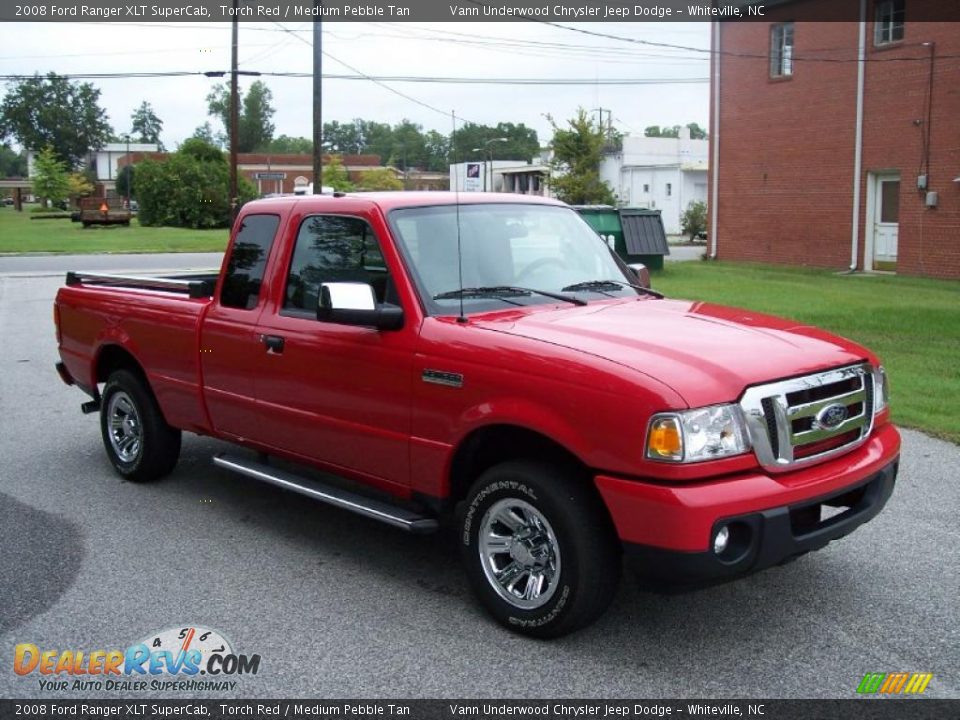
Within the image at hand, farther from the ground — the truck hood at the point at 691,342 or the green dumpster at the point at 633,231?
the green dumpster at the point at 633,231

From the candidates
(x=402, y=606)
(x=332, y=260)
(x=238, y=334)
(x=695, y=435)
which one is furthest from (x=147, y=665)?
(x=695, y=435)

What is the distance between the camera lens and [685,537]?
154 inches

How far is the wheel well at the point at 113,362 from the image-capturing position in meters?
7.19

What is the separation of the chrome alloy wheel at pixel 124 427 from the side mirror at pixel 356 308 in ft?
8.72

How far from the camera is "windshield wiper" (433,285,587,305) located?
5148mm

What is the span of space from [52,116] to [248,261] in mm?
130767

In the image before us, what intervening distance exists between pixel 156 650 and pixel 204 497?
8.03 ft

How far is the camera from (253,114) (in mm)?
101688

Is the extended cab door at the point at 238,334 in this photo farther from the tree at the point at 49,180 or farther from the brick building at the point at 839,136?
the tree at the point at 49,180

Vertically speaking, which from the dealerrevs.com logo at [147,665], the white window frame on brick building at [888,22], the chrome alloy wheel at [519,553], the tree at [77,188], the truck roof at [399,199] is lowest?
the dealerrevs.com logo at [147,665]

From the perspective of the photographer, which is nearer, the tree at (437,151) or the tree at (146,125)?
the tree at (437,151)

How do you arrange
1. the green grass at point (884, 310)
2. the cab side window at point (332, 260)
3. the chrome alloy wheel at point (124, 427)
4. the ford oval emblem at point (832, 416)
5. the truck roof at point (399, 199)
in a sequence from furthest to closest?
the green grass at point (884, 310) < the chrome alloy wheel at point (124, 427) < the truck roof at point (399, 199) < the cab side window at point (332, 260) < the ford oval emblem at point (832, 416)

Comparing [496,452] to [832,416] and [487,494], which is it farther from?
[832,416]

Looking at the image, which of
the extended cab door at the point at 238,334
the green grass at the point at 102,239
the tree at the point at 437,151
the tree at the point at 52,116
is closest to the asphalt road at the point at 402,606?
the extended cab door at the point at 238,334
